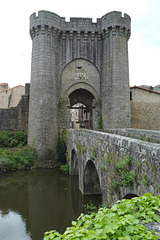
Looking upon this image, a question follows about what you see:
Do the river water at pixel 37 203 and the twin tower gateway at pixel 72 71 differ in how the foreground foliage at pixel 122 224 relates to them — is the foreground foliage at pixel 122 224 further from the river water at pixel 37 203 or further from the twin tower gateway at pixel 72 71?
the twin tower gateway at pixel 72 71

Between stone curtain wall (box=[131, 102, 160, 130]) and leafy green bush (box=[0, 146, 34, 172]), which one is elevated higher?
stone curtain wall (box=[131, 102, 160, 130])

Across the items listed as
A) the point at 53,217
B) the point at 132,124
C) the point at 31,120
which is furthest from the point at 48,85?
the point at 53,217

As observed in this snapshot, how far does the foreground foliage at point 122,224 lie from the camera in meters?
1.88

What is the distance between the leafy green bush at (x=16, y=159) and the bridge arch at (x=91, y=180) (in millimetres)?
6732

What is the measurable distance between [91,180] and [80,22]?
13660mm

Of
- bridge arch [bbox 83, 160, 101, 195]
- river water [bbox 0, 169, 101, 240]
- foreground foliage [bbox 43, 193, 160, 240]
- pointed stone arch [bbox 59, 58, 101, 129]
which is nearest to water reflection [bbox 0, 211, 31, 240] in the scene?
river water [bbox 0, 169, 101, 240]

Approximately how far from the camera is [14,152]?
1591cm

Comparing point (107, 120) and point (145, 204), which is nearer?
point (145, 204)

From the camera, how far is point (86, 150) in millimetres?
8734

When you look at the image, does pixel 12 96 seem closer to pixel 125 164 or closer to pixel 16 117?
pixel 16 117

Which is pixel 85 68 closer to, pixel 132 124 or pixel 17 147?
pixel 132 124

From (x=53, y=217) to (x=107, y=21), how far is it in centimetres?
1519

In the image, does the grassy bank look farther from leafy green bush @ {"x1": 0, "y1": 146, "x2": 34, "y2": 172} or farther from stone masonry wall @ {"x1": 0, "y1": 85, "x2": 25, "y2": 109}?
stone masonry wall @ {"x1": 0, "y1": 85, "x2": 25, "y2": 109}

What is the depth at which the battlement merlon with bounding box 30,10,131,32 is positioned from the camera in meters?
16.0
